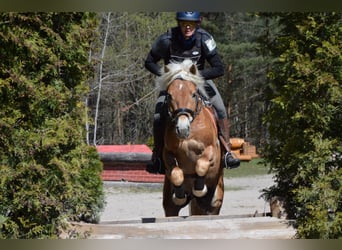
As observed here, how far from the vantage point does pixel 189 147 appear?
393cm

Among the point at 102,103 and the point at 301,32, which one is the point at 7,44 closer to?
the point at 102,103

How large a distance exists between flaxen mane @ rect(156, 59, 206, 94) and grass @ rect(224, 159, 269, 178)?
85cm

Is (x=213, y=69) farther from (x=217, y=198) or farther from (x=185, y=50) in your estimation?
(x=217, y=198)

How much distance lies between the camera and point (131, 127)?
15.3 ft

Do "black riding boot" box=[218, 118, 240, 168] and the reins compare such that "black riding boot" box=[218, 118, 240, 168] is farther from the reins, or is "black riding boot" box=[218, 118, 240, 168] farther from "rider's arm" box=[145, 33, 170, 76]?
"rider's arm" box=[145, 33, 170, 76]

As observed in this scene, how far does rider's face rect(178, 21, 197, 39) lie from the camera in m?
3.96

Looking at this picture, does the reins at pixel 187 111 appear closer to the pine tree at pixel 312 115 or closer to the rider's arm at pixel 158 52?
the rider's arm at pixel 158 52

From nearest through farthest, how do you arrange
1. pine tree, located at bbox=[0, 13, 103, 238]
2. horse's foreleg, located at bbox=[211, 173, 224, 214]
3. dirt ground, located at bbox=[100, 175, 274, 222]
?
pine tree, located at bbox=[0, 13, 103, 238]
horse's foreleg, located at bbox=[211, 173, 224, 214]
dirt ground, located at bbox=[100, 175, 274, 222]

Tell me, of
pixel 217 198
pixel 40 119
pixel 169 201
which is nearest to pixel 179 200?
pixel 169 201

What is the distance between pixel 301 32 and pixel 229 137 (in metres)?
0.97

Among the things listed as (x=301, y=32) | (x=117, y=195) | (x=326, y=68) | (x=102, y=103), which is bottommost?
(x=117, y=195)

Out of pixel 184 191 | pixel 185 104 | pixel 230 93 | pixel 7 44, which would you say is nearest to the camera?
pixel 7 44

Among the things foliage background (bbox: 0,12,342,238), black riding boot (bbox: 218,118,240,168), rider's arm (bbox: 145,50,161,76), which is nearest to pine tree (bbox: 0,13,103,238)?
foliage background (bbox: 0,12,342,238)

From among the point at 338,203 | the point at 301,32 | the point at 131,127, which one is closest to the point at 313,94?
the point at 301,32
